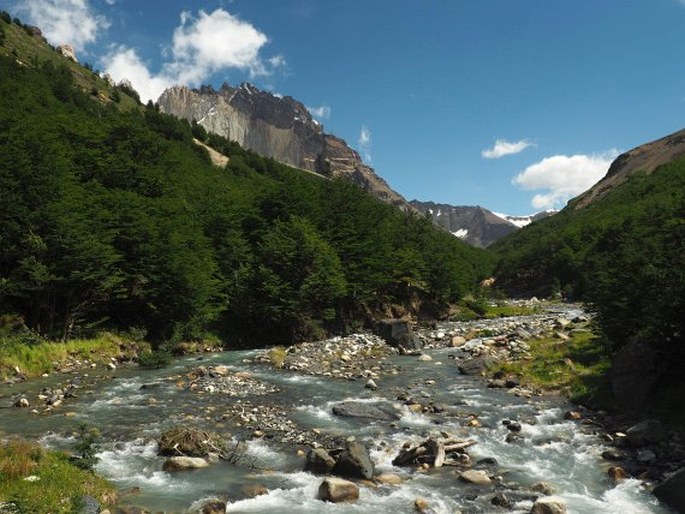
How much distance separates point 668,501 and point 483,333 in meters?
37.0

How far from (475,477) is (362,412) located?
7.78 metres

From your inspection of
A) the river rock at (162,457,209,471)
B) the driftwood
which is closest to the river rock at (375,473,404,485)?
the driftwood

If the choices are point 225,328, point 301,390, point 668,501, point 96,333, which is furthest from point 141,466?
point 225,328

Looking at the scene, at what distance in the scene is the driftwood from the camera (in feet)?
50.1

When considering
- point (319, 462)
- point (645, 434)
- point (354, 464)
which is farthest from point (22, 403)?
point (645, 434)

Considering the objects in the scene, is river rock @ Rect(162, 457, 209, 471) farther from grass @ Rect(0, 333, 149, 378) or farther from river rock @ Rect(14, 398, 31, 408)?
grass @ Rect(0, 333, 149, 378)

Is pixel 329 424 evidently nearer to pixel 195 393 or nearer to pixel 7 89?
pixel 195 393

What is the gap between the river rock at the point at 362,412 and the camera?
20.7 m

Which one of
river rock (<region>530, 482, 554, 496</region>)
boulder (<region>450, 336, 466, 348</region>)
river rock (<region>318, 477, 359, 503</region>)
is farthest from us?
boulder (<region>450, 336, 466, 348</region>)

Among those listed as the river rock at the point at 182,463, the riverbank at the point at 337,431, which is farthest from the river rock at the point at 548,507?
the river rock at the point at 182,463

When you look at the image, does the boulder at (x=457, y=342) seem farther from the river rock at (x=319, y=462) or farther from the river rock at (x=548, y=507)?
the river rock at (x=548, y=507)

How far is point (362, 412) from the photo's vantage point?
21.1 m

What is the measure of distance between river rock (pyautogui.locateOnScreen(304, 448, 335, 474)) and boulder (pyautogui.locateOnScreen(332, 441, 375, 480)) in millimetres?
203

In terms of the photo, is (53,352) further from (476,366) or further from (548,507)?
(548,507)
